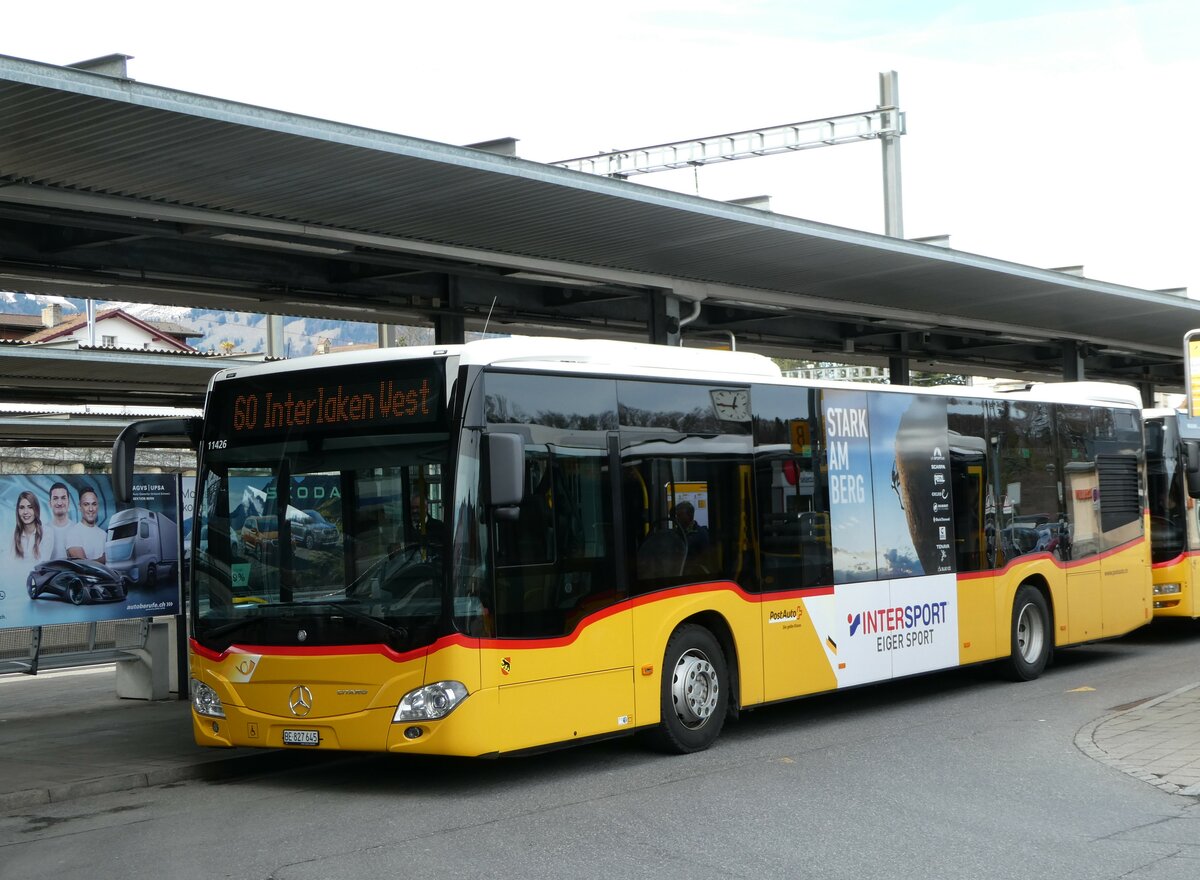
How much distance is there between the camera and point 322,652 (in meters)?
9.27

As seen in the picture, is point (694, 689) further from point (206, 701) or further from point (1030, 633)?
point (1030, 633)

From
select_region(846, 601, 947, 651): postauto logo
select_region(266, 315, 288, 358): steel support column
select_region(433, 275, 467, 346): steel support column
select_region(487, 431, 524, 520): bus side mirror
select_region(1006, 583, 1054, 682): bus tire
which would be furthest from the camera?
select_region(266, 315, 288, 358): steel support column

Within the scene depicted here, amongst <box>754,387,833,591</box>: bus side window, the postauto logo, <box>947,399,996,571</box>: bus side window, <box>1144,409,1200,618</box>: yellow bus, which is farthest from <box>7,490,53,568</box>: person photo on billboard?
<box>1144,409,1200,618</box>: yellow bus

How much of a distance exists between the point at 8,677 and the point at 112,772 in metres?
8.15

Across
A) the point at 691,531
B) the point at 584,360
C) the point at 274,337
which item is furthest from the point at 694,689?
the point at 274,337

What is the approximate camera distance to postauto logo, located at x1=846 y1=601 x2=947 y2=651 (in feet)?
41.2

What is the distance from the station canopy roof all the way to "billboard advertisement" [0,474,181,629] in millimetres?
2405

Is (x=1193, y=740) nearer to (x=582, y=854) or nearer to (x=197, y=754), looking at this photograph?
(x=582, y=854)


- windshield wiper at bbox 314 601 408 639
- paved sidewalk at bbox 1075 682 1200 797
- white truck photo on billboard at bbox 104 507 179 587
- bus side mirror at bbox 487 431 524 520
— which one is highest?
bus side mirror at bbox 487 431 524 520

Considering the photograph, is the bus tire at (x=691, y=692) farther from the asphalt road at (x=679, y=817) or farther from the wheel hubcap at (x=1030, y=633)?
the wheel hubcap at (x=1030, y=633)

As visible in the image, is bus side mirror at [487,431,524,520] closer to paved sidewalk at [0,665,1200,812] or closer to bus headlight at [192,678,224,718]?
bus headlight at [192,678,224,718]

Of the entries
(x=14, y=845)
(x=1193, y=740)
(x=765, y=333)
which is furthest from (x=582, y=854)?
(x=765, y=333)

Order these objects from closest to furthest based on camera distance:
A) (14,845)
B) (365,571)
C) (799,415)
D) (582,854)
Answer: (582,854)
(14,845)
(365,571)
(799,415)

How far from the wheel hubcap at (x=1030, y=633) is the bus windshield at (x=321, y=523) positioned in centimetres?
805
